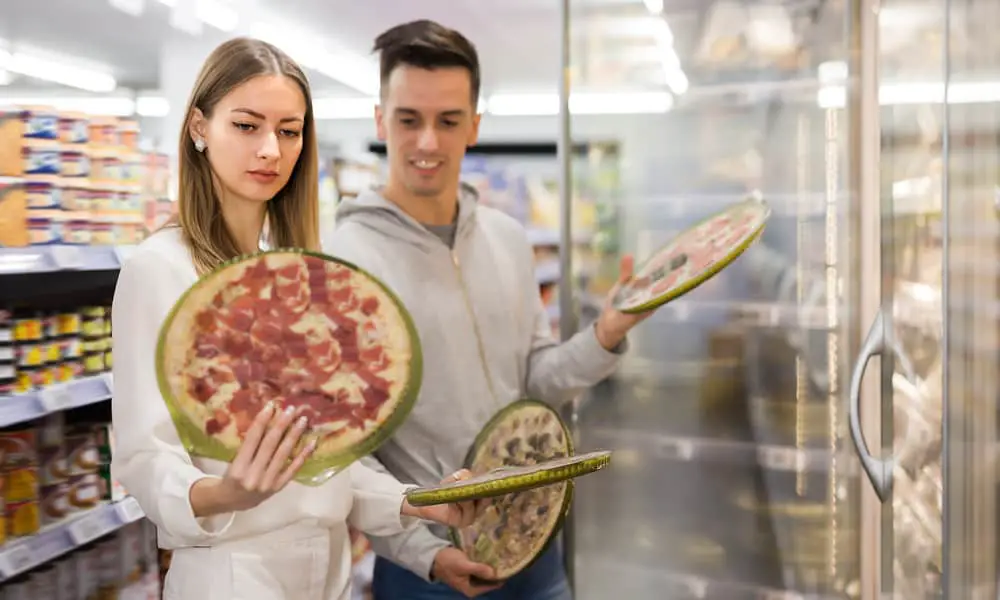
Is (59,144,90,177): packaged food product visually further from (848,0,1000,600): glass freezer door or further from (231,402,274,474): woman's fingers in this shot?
(848,0,1000,600): glass freezer door

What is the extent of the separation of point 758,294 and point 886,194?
626mm

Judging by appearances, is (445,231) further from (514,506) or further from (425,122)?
(514,506)

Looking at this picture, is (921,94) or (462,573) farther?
(921,94)

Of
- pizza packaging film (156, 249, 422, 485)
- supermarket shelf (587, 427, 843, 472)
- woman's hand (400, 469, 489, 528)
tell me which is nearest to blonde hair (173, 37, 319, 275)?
pizza packaging film (156, 249, 422, 485)

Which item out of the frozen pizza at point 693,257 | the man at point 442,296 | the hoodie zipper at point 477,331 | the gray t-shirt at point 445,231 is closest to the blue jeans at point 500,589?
the man at point 442,296

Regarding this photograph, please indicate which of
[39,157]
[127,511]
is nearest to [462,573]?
[127,511]

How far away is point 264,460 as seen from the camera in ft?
3.91

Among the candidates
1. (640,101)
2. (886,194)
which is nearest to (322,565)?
(886,194)

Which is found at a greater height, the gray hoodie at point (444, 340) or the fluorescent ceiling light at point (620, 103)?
the fluorescent ceiling light at point (620, 103)

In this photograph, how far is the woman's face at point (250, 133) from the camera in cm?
141

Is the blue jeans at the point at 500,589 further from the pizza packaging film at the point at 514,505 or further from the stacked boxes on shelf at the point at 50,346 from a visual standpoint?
the stacked boxes on shelf at the point at 50,346

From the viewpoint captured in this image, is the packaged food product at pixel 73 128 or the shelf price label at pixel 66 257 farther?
the packaged food product at pixel 73 128

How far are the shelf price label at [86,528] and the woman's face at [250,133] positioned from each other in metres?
1.05

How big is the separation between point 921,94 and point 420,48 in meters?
1.10
